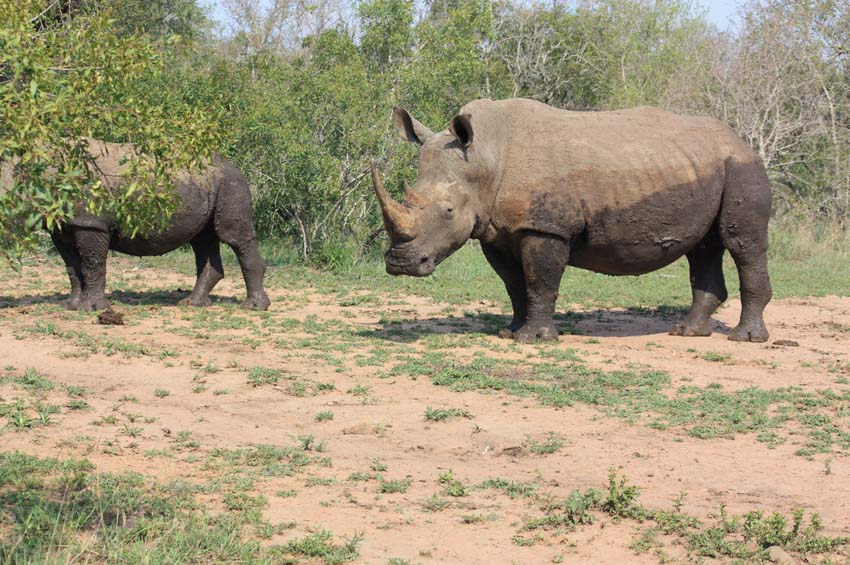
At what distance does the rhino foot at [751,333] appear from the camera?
10.5 metres

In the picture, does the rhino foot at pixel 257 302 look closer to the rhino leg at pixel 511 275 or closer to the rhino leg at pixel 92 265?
the rhino leg at pixel 92 265

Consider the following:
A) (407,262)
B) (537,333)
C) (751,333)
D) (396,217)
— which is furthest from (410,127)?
(751,333)

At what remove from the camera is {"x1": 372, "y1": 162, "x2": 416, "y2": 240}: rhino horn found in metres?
9.42

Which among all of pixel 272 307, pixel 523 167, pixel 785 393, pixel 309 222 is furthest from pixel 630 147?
pixel 309 222

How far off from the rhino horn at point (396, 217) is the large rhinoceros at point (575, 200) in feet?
0.04

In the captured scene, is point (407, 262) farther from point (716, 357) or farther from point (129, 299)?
point (129, 299)

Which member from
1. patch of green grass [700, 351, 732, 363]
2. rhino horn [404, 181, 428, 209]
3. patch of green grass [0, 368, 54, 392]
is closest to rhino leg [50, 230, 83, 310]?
patch of green grass [0, 368, 54, 392]

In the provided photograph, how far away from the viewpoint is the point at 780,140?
19.5 meters

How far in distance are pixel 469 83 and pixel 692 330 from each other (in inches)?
439

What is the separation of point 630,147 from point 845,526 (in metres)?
5.49

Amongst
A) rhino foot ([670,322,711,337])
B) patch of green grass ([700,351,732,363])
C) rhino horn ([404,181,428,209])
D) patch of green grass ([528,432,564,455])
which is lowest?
patch of green grass ([528,432,564,455])

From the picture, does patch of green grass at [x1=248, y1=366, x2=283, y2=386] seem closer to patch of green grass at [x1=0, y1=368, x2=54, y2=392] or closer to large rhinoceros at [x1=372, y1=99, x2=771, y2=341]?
patch of green grass at [x1=0, y1=368, x2=54, y2=392]

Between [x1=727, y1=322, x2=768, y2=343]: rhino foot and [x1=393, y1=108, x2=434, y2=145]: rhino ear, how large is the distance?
359 centimetres

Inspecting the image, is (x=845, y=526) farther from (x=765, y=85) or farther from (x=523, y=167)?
(x=765, y=85)
